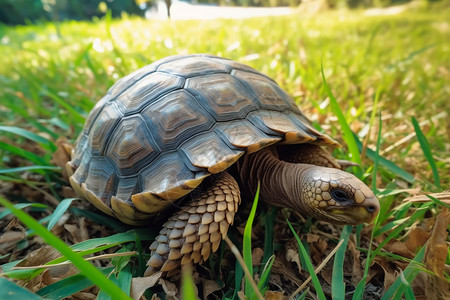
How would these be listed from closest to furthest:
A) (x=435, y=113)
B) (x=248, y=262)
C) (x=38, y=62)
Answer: (x=248, y=262) < (x=435, y=113) < (x=38, y=62)

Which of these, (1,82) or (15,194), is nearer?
(15,194)

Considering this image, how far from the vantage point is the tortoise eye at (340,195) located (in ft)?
3.17

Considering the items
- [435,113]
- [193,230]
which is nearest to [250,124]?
[193,230]

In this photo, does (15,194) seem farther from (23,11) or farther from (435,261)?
(23,11)

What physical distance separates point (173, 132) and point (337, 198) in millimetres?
620

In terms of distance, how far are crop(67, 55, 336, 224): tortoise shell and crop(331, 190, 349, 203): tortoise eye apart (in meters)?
0.27

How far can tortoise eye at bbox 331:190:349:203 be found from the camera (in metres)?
0.97

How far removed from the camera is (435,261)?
2.74 ft

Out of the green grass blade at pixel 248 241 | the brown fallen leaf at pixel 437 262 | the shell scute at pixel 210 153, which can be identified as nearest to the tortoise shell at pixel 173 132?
the shell scute at pixel 210 153

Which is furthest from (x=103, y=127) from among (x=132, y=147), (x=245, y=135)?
(x=245, y=135)

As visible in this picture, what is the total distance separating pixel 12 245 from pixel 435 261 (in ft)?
4.71

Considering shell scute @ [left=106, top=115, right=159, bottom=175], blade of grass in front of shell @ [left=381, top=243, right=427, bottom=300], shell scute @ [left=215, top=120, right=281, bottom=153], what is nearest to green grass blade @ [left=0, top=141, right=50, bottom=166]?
shell scute @ [left=106, top=115, right=159, bottom=175]

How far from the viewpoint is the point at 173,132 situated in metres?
1.10

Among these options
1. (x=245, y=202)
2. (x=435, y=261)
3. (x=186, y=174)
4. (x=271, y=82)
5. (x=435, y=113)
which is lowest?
(x=435, y=113)
